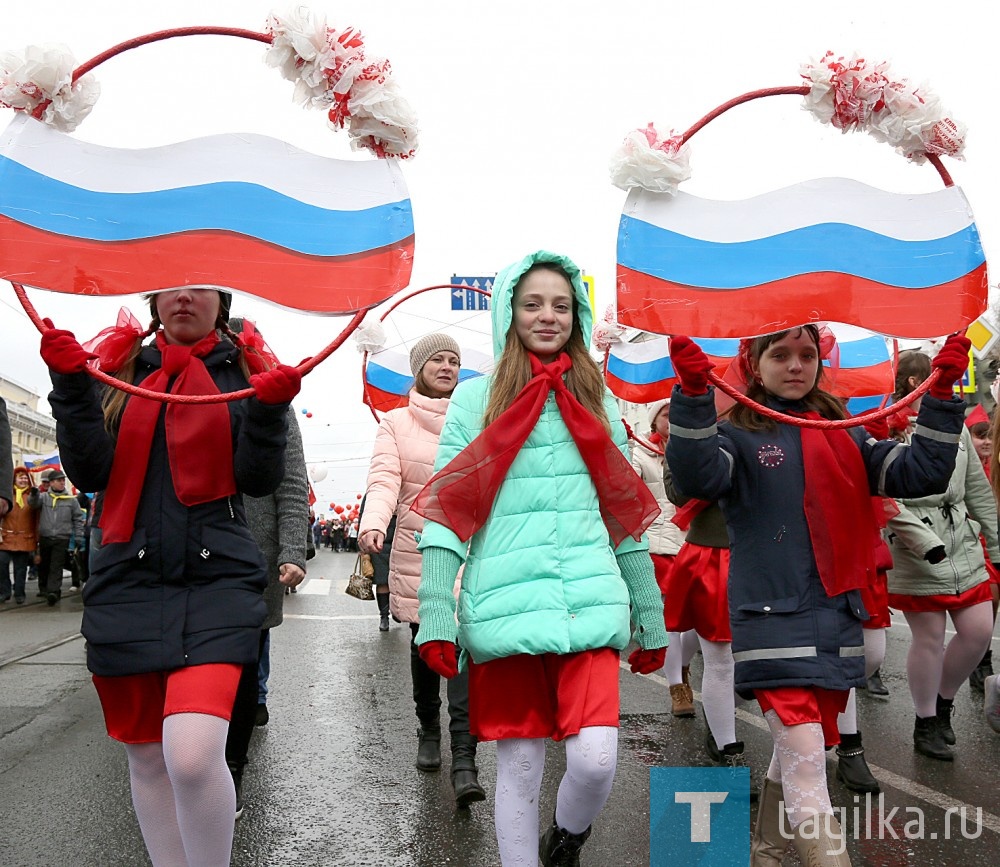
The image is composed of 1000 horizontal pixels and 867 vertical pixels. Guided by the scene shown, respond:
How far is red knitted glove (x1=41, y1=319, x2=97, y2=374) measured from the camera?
2732 millimetres

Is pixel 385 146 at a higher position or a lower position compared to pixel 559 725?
higher

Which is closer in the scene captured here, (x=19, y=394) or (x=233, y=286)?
(x=233, y=286)

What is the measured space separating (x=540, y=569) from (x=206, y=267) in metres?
1.42

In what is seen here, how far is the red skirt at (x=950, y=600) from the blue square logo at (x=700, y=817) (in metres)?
1.47

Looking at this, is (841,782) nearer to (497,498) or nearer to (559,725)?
(559,725)

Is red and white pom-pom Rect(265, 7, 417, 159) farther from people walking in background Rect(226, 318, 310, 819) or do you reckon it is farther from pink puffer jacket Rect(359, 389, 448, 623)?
pink puffer jacket Rect(359, 389, 448, 623)

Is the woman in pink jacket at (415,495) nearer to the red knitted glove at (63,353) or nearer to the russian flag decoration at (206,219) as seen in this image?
the russian flag decoration at (206,219)

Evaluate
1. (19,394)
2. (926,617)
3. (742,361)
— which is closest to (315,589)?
(926,617)

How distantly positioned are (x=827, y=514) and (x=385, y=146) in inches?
73.8

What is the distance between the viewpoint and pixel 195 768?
265 centimetres

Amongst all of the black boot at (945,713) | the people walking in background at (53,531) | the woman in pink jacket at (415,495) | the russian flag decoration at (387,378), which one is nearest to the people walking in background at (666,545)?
the black boot at (945,713)

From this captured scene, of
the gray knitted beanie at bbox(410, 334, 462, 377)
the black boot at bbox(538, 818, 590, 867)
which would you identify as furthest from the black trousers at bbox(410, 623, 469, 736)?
the black boot at bbox(538, 818, 590, 867)

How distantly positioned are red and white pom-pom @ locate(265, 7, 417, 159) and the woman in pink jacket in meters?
1.86

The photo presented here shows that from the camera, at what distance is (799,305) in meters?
3.53
